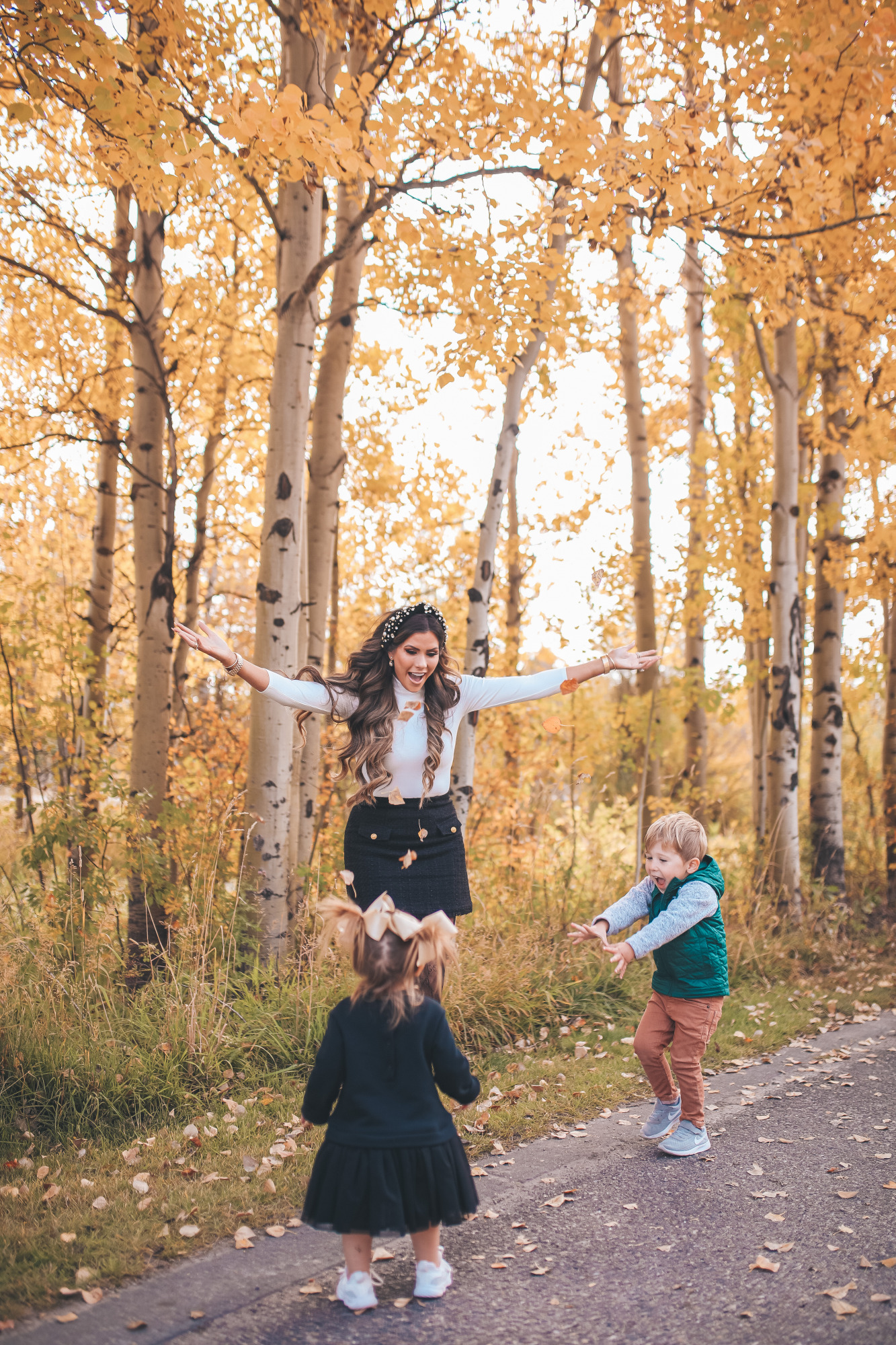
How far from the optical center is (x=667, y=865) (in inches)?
142

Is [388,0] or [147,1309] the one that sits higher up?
[388,0]

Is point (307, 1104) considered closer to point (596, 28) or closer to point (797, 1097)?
point (797, 1097)

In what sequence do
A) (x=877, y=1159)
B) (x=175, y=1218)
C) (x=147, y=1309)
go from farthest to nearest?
(x=877, y=1159)
(x=175, y=1218)
(x=147, y=1309)

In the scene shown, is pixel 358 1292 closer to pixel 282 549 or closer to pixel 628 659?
pixel 628 659

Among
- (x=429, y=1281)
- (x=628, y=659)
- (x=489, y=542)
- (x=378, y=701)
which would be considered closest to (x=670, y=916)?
(x=628, y=659)

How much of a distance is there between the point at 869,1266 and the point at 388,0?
5.91 metres

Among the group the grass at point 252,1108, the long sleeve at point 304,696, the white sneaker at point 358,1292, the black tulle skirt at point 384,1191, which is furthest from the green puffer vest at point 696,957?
the white sneaker at point 358,1292

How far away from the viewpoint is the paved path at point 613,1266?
8.03 ft

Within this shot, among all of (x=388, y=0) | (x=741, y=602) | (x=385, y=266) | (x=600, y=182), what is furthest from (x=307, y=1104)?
(x=741, y=602)

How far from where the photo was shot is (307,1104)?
2562 mm

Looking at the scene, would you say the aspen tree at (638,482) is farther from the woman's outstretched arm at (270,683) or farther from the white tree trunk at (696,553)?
the woman's outstretched arm at (270,683)

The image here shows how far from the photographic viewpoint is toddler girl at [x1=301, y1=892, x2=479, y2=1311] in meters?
2.43

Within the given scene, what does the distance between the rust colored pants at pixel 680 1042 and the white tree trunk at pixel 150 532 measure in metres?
3.88

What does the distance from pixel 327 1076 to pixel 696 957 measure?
5.65ft
